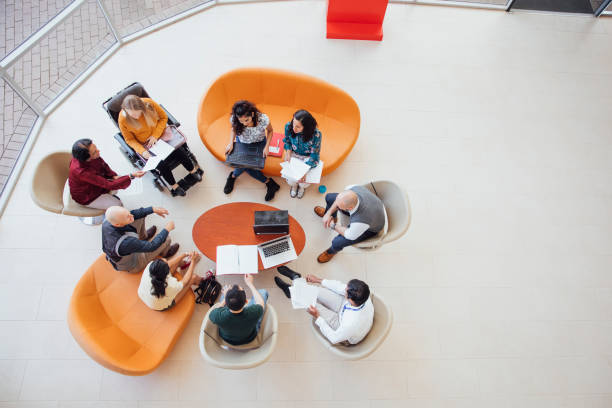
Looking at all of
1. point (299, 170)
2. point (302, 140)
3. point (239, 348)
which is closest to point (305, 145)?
point (302, 140)

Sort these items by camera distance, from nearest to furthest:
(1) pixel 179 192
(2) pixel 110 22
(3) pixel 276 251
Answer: (3) pixel 276 251 < (1) pixel 179 192 < (2) pixel 110 22

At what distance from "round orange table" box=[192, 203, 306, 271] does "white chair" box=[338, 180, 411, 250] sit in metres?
0.56

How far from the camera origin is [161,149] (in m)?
3.62

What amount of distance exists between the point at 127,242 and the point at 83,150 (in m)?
0.89

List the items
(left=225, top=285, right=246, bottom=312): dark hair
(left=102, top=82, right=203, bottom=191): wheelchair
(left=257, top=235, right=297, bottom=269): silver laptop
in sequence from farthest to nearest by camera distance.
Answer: (left=102, top=82, right=203, bottom=191): wheelchair, (left=257, top=235, right=297, bottom=269): silver laptop, (left=225, top=285, right=246, bottom=312): dark hair

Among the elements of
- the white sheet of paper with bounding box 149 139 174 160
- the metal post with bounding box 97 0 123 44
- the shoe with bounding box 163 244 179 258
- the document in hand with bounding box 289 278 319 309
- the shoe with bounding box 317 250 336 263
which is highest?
the metal post with bounding box 97 0 123 44

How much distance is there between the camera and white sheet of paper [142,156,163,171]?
351 cm

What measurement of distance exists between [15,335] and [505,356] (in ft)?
16.4

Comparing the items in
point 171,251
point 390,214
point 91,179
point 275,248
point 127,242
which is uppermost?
point 91,179

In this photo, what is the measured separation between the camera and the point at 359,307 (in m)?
2.71

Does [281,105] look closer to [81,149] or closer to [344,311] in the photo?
[81,149]

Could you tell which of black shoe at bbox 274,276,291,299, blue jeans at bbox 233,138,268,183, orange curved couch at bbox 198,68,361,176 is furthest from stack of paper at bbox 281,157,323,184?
black shoe at bbox 274,276,291,299

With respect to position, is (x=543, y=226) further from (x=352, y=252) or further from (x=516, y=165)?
(x=352, y=252)

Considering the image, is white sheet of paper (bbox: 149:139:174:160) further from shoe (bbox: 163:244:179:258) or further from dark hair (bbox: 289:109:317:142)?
dark hair (bbox: 289:109:317:142)
